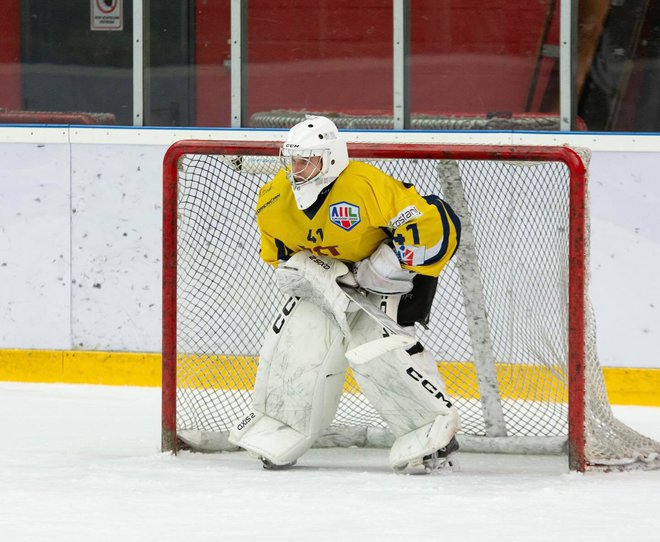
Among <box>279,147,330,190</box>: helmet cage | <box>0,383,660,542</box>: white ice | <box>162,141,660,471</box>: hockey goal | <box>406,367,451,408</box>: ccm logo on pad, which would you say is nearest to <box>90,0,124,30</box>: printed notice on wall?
<box>162,141,660,471</box>: hockey goal

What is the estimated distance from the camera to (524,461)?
4352 mm

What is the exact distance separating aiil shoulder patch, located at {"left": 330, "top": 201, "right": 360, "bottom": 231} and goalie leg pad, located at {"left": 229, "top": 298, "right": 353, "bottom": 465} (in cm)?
33

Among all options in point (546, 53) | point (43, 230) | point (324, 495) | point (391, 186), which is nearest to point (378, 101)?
point (546, 53)

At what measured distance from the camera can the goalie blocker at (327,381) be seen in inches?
159

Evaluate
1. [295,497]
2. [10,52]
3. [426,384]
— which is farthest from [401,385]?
[10,52]

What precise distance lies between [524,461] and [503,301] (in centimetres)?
62

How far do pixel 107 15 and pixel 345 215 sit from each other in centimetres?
245

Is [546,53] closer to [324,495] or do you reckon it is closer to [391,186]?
[391,186]

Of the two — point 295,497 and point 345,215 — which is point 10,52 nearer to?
point 345,215

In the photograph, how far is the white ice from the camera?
10.8 feet

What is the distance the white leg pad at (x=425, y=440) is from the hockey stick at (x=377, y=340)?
0.78 feet

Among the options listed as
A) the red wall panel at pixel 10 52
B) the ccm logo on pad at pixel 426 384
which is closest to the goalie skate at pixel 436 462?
the ccm logo on pad at pixel 426 384

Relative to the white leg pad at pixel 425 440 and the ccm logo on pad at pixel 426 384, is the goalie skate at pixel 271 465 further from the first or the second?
the ccm logo on pad at pixel 426 384

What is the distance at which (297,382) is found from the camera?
4.12 m
